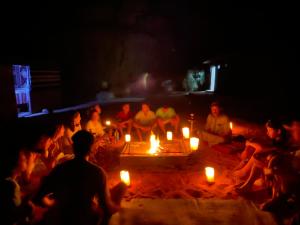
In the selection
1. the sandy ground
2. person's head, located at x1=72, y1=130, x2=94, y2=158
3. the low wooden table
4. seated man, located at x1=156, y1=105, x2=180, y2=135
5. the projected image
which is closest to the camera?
person's head, located at x1=72, y1=130, x2=94, y2=158

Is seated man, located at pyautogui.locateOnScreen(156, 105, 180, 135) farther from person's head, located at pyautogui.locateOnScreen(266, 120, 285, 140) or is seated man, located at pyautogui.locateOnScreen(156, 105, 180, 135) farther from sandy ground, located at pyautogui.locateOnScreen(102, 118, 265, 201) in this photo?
person's head, located at pyautogui.locateOnScreen(266, 120, 285, 140)

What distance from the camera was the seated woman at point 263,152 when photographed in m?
4.26

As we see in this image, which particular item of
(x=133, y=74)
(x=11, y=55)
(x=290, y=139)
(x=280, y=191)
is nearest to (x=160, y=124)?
(x=290, y=139)

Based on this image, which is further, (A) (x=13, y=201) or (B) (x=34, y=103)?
(B) (x=34, y=103)

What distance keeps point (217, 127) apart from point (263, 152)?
3569mm

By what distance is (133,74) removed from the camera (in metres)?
32.7

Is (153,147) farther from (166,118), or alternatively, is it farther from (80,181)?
(80,181)

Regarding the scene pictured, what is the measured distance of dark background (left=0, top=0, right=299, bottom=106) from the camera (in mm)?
15664

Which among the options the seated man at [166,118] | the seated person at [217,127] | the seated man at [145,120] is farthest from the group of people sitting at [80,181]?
the seated man at [166,118]

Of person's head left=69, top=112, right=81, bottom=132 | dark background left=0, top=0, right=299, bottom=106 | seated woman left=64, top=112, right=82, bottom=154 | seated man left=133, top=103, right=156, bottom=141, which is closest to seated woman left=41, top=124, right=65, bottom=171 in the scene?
seated woman left=64, top=112, right=82, bottom=154

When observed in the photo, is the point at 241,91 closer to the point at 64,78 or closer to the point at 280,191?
the point at 64,78

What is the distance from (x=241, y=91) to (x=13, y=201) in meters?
18.2

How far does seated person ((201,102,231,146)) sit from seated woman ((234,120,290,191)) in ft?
7.95

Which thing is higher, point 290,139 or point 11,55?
point 11,55
